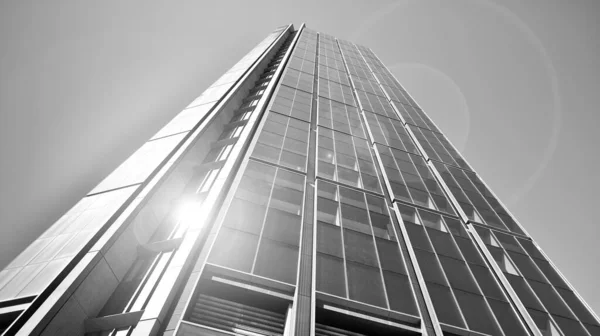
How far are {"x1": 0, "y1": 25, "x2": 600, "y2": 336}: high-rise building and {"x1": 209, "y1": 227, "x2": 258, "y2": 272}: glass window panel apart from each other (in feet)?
0.16

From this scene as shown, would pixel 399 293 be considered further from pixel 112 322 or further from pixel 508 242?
pixel 508 242

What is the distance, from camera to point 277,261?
1070 cm

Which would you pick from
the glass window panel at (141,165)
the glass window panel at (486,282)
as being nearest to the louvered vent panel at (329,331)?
the glass window panel at (486,282)

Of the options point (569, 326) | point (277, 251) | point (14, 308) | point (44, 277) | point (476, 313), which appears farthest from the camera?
point (569, 326)

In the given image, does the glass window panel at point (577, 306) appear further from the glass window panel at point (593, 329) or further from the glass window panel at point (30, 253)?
the glass window panel at point (30, 253)

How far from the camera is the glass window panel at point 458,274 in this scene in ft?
42.3

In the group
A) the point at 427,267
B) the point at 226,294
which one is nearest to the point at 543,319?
the point at 427,267

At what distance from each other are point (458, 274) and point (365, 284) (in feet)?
16.3

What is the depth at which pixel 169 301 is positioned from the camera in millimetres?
8672

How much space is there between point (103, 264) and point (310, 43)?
46.3m

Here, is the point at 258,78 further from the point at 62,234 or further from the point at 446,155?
the point at 62,234

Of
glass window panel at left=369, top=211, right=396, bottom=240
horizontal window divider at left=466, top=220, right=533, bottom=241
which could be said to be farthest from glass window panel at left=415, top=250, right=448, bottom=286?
horizontal window divider at left=466, top=220, right=533, bottom=241

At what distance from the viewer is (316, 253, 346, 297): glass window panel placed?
411 inches

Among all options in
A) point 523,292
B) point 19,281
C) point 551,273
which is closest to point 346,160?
point 523,292
